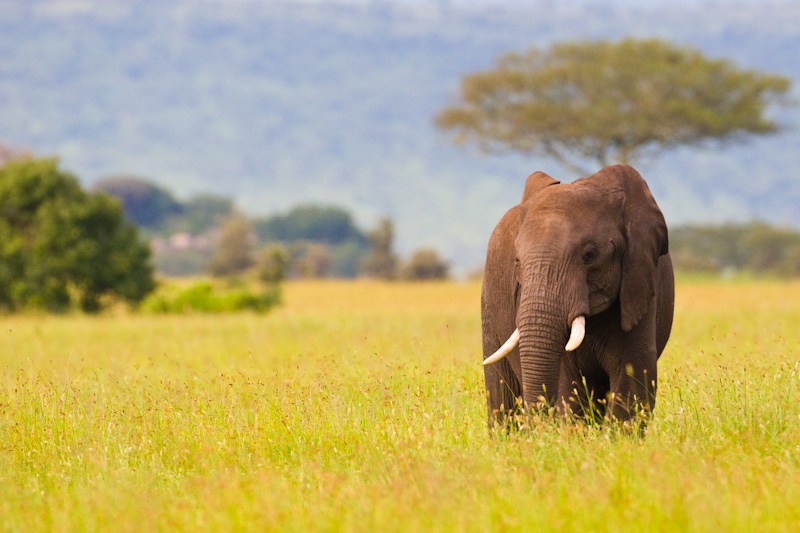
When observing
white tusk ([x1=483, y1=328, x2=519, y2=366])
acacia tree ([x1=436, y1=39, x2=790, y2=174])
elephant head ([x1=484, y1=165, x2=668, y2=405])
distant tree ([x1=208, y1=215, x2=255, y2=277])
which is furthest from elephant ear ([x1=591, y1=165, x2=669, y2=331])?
distant tree ([x1=208, y1=215, x2=255, y2=277])

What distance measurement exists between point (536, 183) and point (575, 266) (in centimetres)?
97

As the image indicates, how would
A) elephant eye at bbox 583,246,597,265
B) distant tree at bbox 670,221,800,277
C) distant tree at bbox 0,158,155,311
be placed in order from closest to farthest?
elephant eye at bbox 583,246,597,265, distant tree at bbox 0,158,155,311, distant tree at bbox 670,221,800,277

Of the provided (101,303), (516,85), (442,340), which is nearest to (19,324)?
(101,303)

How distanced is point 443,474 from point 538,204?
6.38ft

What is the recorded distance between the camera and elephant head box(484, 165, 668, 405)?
6059mm

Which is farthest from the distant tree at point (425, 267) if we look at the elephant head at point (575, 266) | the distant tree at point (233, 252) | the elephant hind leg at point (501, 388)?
the elephant head at point (575, 266)

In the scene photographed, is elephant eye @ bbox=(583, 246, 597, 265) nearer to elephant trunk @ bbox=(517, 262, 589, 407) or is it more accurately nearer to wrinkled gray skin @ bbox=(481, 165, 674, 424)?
wrinkled gray skin @ bbox=(481, 165, 674, 424)

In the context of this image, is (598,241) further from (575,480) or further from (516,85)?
(516,85)

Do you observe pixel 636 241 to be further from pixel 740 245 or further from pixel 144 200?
pixel 144 200

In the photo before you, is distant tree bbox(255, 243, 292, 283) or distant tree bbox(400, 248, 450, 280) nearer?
distant tree bbox(255, 243, 292, 283)

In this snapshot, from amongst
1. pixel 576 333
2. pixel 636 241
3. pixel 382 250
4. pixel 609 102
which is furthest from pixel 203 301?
pixel 382 250

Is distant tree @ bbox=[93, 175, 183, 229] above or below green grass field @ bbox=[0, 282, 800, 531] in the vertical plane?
above

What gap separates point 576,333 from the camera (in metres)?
5.89

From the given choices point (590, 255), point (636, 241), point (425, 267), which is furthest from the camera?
point (425, 267)
